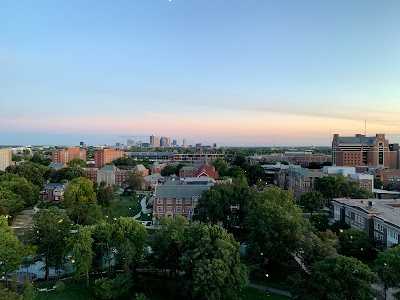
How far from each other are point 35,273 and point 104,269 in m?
6.71

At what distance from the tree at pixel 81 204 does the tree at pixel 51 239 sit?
8139 mm

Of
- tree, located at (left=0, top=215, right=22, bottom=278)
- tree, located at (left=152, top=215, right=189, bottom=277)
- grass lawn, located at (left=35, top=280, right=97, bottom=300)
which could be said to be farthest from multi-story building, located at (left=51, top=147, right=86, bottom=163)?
tree, located at (left=152, top=215, right=189, bottom=277)

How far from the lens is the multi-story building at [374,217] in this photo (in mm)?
31391

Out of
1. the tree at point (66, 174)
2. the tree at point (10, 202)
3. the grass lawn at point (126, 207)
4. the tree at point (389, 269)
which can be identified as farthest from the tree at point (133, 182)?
the tree at point (389, 269)

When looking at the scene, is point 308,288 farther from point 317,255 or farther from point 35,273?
point 35,273

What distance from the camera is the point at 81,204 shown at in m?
44.9

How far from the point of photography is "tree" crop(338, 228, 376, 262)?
3036 centimetres

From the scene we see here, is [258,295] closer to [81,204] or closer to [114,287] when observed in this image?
[114,287]

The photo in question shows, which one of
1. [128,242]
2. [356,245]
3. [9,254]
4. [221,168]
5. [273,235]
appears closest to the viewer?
[9,254]

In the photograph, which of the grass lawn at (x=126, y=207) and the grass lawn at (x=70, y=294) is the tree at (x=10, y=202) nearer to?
the grass lawn at (x=126, y=207)

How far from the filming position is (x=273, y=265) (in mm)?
29203

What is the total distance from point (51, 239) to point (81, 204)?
19.2m

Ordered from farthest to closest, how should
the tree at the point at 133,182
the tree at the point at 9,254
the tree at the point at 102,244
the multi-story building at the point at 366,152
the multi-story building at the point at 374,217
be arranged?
1. the multi-story building at the point at 366,152
2. the tree at the point at 133,182
3. the multi-story building at the point at 374,217
4. the tree at the point at 102,244
5. the tree at the point at 9,254

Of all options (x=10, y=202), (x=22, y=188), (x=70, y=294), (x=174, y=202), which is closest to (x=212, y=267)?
(x=70, y=294)
